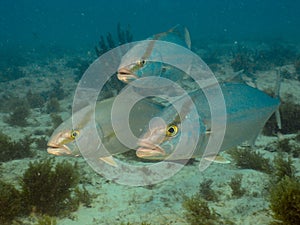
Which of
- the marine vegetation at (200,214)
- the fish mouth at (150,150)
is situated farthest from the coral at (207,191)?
the fish mouth at (150,150)

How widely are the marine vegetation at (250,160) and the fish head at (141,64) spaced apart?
10.4 ft

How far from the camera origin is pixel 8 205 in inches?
163

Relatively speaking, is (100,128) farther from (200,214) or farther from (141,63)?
(200,214)

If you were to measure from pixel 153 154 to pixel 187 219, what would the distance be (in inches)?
86.1

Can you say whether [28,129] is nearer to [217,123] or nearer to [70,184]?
[70,184]

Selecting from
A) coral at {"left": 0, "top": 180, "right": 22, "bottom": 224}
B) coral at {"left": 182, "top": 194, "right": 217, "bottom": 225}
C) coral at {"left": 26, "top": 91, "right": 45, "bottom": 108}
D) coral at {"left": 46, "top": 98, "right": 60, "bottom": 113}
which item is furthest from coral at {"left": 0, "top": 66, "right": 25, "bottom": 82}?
coral at {"left": 182, "top": 194, "right": 217, "bottom": 225}

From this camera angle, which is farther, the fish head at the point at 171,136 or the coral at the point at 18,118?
the coral at the point at 18,118

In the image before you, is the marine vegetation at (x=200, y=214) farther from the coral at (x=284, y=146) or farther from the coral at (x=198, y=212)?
the coral at (x=284, y=146)

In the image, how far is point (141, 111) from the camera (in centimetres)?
352

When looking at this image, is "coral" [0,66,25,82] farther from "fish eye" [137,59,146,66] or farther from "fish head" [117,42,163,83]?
"fish eye" [137,59,146,66]

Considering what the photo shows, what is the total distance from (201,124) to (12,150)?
557 centimetres

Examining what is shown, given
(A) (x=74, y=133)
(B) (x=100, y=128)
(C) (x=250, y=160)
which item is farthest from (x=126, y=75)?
(C) (x=250, y=160)

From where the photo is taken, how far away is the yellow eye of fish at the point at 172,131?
2773mm

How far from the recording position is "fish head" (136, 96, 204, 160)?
271 centimetres
